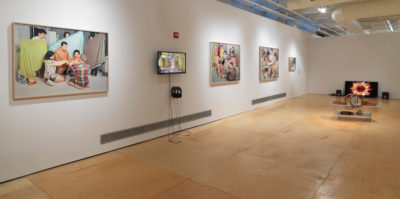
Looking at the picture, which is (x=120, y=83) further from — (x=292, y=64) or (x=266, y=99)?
(x=292, y=64)

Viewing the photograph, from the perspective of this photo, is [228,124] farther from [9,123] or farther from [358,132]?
[9,123]

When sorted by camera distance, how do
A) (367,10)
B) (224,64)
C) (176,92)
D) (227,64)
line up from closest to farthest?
(176,92) → (224,64) → (227,64) → (367,10)

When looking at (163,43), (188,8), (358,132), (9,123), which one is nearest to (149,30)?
(163,43)

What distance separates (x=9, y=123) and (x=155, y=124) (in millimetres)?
2579

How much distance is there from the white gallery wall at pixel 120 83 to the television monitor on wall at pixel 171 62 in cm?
16

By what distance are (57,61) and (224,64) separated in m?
4.49

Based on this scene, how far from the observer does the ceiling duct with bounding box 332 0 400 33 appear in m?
8.64

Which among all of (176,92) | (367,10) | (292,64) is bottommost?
(176,92)

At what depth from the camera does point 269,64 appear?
9.79 metres

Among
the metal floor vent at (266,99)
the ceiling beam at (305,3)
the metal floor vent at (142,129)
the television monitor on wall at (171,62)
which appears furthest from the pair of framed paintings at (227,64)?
the ceiling beam at (305,3)

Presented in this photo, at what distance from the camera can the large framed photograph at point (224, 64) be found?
23.0 feet

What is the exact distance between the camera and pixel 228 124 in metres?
6.85

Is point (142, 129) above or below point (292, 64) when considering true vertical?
below

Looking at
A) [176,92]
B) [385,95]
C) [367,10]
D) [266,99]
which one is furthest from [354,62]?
[176,92]
